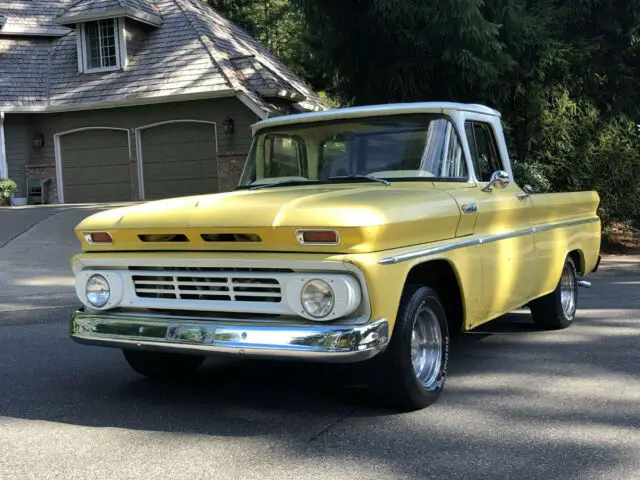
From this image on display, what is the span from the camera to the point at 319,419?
414 centimetres

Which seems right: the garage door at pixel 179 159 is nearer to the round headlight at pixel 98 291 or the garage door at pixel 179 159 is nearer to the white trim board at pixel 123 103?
the white trim board at pixel 123 103

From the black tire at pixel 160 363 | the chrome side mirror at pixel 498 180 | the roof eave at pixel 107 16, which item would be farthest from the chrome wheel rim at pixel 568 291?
the roof eave at pixel 107 16

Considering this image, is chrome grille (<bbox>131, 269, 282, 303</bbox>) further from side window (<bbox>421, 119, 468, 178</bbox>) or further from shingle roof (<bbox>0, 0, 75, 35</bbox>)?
shingle roof (<bbox>0, 0, 75, 35</bbox>)

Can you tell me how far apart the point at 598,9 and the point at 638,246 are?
492cm

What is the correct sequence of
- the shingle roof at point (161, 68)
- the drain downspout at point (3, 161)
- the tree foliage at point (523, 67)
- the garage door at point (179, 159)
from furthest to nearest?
1. the drain downspout at point (3, 161)
2. the garage door at point (179, 159)
3. the shingle roof at point (161, 68)
4. the tree foliage at point (523, 67)

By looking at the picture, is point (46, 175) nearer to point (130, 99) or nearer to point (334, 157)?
point (130, 99)

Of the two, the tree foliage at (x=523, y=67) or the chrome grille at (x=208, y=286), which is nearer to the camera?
the chrome grille at (x=208, y=286)

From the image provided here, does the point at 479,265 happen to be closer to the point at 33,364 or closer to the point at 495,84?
the point at 33,364

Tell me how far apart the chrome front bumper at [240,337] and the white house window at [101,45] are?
16.2 meters

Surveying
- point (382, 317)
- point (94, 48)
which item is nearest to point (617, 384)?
point (382, 317)

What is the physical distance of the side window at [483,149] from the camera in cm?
525

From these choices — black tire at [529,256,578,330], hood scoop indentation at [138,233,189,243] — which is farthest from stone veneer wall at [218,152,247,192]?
hood scoop indentation at [138,233,189,243]

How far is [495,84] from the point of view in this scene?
13141 millimetres

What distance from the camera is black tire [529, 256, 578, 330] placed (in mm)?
6473
